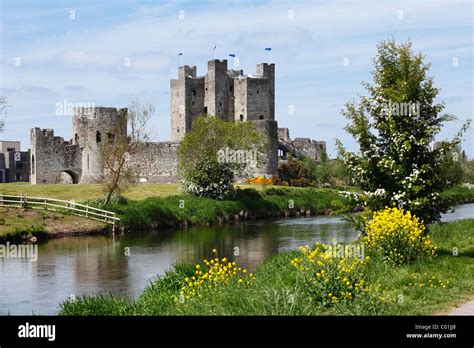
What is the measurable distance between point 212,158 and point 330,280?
127ft

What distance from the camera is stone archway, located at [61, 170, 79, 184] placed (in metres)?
64.8

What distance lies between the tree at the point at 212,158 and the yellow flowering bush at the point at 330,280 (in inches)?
1454

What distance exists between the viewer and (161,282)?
18547mm

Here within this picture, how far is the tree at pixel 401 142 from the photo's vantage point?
20156 millimetres

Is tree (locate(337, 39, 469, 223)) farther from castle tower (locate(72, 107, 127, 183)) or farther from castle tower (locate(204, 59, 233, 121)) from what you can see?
castle tower (locate(204, 59, 233, 121))

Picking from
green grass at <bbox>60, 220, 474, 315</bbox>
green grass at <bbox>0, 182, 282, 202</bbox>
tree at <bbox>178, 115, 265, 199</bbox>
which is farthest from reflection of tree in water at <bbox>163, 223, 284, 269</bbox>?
green grass at <bbox>0, 182, 282, 202</bbox>

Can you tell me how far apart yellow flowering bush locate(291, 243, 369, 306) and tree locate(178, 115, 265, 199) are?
36940 mm

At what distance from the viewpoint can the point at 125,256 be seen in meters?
29.1

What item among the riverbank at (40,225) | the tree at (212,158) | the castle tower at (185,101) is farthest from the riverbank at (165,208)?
the castle tower at (185,101)

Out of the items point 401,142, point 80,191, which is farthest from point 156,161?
point 401,142

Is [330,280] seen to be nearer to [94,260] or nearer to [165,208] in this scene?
[94,260]
